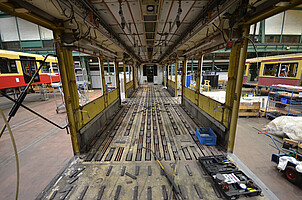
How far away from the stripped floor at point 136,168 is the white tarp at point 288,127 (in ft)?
9.79

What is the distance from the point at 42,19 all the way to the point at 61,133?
4429mm

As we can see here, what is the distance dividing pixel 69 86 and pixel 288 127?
289 inches

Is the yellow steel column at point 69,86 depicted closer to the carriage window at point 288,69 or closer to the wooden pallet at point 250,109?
the wooden pallet at point 250,109

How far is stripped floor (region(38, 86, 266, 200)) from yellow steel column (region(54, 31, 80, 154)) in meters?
0.84

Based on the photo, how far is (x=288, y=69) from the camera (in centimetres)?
995

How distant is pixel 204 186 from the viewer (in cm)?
256

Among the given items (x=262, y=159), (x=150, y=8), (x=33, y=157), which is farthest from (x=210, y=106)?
(x=33, y=157)

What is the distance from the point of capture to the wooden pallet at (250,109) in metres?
6.70

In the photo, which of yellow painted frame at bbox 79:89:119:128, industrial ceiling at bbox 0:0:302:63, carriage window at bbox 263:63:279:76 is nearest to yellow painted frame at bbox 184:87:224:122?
industrial ceiling at bbox 0:0:302:63

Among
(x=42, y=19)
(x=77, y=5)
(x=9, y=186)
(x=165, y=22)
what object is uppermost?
(x=165, y=22)

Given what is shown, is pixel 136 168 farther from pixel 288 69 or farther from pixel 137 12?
pixel 288 69

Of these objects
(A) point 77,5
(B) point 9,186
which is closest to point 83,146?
(B) point 9,186

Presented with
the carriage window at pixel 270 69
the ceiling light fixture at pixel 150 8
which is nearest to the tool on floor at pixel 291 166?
the ceiling light fixture at pixel 150 8

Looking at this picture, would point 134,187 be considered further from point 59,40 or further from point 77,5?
point 77,5
